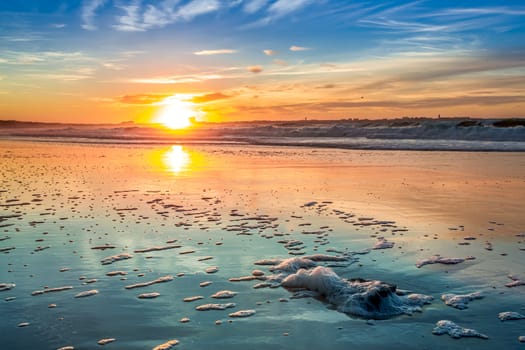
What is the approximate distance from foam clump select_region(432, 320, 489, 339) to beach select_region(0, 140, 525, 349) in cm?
4

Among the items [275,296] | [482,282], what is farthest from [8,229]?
[482,282]

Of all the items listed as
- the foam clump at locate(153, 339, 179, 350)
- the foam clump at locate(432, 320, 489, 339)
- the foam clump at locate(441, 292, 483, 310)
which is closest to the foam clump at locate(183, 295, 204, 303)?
the foam clump at locate(153, 339, 179, 350)

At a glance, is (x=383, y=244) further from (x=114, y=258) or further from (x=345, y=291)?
(x=114, y=258)

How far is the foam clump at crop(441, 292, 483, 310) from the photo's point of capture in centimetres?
584

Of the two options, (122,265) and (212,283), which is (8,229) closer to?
(122,265)

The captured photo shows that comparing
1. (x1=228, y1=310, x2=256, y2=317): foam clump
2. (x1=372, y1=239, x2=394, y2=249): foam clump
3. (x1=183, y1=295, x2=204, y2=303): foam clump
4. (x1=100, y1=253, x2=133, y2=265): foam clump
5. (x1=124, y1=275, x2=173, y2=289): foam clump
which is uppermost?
(x1=372, y1=239, x2=394, y2=249): foam clump

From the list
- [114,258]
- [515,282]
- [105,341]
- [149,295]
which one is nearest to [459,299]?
[515,282]

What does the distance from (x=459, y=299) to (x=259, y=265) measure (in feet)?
9.45

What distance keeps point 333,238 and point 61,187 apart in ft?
33.1

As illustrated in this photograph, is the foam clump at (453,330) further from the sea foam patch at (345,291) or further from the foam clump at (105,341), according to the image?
the foam clump at (105,341)

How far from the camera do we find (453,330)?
5137mm

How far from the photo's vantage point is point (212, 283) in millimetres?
6656

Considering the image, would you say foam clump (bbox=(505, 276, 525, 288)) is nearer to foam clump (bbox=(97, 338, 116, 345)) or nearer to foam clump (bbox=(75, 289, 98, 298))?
foam clump (bbox=(97, 338, 116, 345))

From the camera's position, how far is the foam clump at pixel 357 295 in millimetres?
5703
